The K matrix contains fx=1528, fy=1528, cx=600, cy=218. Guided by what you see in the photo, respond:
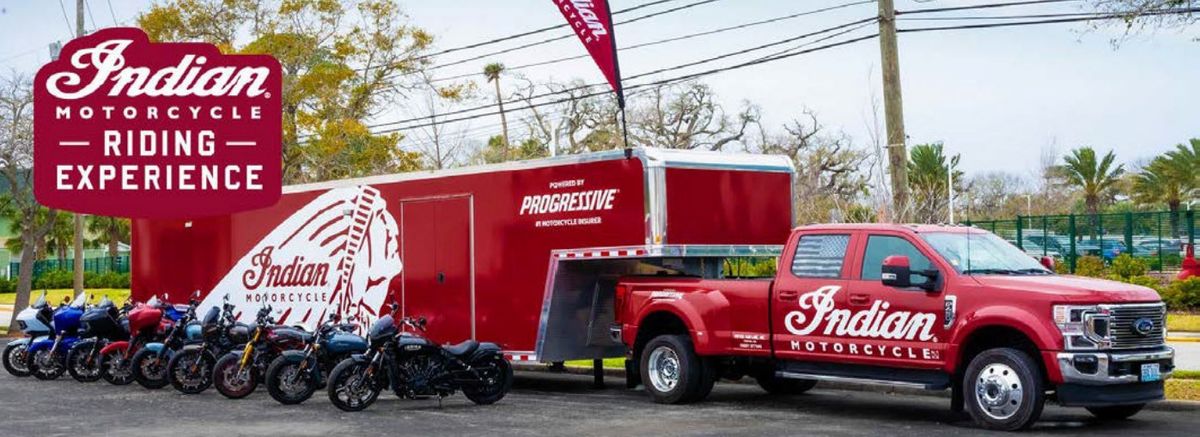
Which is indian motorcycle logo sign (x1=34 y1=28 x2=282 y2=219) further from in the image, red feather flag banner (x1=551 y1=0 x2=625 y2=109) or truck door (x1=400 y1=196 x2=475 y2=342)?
red feather flag banner (x1=551 y1=0 x2=625 y2=109)

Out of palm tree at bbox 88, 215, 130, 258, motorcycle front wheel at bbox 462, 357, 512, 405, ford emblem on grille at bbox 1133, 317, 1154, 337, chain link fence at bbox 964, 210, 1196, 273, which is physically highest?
palm tree at bbox 88, 215, 130, 258

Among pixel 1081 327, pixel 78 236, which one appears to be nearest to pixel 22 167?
pixel 78 236

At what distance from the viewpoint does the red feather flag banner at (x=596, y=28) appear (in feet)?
71.8

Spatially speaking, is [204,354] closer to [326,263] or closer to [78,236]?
[326,263]

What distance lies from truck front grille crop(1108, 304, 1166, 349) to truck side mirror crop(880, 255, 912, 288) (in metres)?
1.80

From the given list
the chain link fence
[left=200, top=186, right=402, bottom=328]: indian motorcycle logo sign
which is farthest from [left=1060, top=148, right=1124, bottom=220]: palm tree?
[left=200, top=186, right=402, bottom=328]: indian motorcycle logo sign

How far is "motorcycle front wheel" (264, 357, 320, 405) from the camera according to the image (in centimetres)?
1690

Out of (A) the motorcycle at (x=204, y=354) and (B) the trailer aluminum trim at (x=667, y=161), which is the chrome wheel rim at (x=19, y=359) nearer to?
(A) the motorcycle at (x=204, y=354)

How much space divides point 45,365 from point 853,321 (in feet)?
40.9

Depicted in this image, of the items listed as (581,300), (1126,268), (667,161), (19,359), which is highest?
(667,161)

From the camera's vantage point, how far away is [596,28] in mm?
22234

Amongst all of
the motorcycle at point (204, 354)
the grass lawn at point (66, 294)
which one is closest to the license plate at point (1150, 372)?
the motorcycle at point (204, 354)

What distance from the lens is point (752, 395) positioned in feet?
58.6

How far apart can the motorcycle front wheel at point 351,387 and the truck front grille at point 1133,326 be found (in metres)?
7.59
